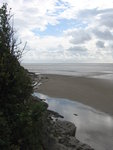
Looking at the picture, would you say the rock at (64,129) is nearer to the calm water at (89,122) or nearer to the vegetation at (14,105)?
the calm water at (89,122)

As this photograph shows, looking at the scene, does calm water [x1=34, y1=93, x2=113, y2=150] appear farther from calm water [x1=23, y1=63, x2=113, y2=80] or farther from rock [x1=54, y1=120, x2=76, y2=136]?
calm water [x1=23, y1=63, x2=113, y2=80]

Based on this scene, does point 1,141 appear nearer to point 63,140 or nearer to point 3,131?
point 3,131

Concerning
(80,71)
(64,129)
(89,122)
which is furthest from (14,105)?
(80,71)

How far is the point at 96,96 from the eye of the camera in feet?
86.4

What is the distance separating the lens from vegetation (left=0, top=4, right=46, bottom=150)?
627 centimetres

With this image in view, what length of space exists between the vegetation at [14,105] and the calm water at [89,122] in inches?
238

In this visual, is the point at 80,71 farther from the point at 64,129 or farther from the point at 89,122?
the point at 64,129

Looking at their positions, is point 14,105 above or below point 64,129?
above

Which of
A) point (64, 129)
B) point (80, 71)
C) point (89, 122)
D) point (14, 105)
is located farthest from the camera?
point (80, 71)

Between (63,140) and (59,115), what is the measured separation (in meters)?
6.45

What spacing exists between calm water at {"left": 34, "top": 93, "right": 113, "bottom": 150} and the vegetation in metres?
6.05

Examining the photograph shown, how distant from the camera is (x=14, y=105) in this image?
6.61 m

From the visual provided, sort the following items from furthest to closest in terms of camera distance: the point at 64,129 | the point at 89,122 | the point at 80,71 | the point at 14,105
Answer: the point at 80,71 → the point at 89,122 → the point at 64,129 → the point at 14,105

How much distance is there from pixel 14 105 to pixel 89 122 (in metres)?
10.5
